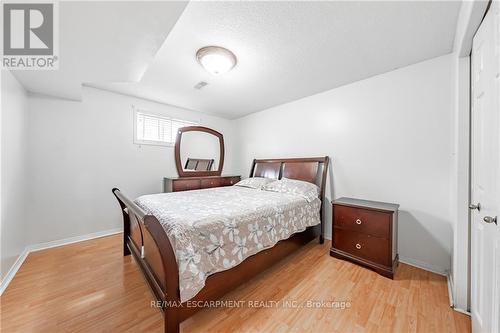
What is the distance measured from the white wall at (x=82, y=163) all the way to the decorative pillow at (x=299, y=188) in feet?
7.97

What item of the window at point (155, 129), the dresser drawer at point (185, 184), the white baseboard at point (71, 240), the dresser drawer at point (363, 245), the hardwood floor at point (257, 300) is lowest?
the hardwood floor at point (257, 300)

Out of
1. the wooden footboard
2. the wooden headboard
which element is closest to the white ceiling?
the wooden headboard

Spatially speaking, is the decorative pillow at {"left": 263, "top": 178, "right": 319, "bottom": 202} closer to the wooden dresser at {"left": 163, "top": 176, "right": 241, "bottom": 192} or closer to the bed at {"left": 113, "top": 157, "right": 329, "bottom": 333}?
the bed at {"left": 113, "top": 157, "right": 329, "bottom": 333}

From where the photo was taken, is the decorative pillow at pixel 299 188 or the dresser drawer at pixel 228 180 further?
the dresser drawer at pixel 228 180

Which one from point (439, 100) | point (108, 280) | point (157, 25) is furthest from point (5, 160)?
point (439, 100)

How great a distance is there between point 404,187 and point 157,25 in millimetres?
3046

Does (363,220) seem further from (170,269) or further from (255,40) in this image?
(255,40)

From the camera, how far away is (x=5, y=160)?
1801 mm

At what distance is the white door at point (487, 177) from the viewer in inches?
34.0

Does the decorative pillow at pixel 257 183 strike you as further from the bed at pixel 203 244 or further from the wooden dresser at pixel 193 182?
the bed at pixel 203 244

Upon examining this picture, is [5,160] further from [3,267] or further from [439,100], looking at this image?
[439,100]

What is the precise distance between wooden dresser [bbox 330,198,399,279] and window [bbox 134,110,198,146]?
3.30 meters

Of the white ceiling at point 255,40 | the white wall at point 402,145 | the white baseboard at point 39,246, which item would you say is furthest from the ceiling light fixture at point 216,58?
the white baseboard at point 39,246

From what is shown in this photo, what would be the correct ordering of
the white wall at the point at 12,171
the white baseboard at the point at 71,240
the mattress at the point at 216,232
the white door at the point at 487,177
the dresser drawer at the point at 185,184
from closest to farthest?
the white door at the point at 487,177 < the mattress at the point at 216,232 < the white wall at the point at 12,171 < the white baseboard at the point at 71,240 < the dresser drawer at the point at 185,184
